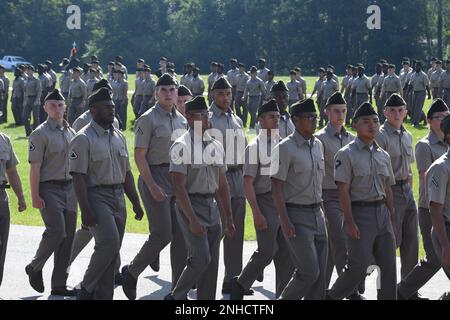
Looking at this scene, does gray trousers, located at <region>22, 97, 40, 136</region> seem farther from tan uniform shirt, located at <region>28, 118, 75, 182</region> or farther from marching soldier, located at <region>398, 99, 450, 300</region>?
marching soldier, located at <region>398, 99, 450, 300</region>

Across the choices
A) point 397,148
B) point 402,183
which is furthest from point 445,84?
point 402,183

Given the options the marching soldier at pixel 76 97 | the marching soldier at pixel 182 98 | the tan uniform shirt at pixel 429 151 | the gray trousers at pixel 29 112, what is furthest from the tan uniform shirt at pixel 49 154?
the gray trousers at pixel 29 112

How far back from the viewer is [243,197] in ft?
34.7

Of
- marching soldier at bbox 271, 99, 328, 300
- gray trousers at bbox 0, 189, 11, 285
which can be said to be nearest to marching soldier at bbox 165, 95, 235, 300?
marching soldier at bbox 271, 99, 328, 300

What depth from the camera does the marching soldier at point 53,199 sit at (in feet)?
33.3

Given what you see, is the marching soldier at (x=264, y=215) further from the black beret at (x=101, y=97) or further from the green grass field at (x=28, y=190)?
the green grass field at (x=28, y=190)

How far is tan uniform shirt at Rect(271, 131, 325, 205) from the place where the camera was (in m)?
8.68

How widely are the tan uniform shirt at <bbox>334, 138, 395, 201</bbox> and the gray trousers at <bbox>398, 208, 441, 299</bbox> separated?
35.4 inches

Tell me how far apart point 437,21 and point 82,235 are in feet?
231

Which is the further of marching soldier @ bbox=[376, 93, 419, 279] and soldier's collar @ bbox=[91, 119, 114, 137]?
marching soldier @ bbox=[376, 93, 419, 279]

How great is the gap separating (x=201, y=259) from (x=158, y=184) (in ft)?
6.04

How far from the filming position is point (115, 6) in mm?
87688

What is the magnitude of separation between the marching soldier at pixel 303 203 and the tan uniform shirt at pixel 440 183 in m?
0.93

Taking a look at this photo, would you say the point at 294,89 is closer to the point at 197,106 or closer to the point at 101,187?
the point at 101,187
